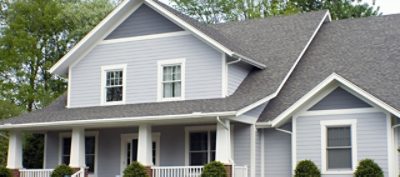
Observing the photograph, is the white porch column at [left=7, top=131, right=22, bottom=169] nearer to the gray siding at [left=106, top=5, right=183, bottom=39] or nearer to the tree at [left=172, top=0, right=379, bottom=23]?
the gray siding at [left=106, top=5, right=183, bottom=39]

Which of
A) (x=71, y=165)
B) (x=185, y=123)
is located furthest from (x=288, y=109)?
(x=71, y=165)

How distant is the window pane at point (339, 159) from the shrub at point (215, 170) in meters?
3.20

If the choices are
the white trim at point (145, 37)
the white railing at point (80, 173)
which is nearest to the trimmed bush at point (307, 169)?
the white trim at point (145, 37)

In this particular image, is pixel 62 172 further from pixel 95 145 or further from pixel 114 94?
pixel 114 94

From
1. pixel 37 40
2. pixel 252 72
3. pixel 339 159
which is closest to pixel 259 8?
pixel 37 40

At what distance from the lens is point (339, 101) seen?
818 inches

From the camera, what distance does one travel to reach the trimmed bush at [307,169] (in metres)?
20.2

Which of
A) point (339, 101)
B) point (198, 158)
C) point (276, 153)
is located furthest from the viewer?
point (198, 158)

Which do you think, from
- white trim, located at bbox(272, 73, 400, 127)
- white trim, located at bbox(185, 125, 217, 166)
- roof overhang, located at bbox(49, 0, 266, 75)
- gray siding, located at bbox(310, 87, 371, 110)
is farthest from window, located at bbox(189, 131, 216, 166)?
gray siding, located at bbox(310, 87, 371, 110)

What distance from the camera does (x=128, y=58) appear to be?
80.7 feet

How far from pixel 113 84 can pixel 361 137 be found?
9.08 metres

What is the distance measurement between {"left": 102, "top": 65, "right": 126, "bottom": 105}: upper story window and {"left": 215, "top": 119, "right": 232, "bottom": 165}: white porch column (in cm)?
491

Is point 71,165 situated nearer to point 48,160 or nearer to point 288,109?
point 48,160

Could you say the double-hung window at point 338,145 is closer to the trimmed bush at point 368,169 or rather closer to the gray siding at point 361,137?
the gray siding at point 361,137
